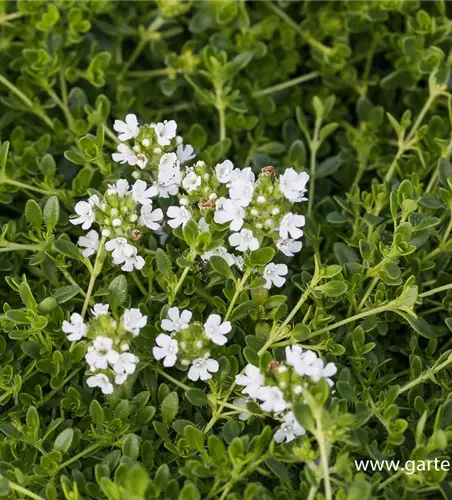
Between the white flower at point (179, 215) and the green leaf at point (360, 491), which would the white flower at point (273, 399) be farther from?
the white flower at point (179, 215)

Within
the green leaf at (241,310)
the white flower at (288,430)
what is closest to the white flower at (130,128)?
the green leaf at (241,310)

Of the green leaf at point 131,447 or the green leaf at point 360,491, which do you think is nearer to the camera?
the green leaf at point 360,491

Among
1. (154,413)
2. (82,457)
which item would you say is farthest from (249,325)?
(82,457)

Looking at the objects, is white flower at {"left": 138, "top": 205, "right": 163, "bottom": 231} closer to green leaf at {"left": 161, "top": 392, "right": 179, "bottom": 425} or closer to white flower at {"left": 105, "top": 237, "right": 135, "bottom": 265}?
white flower at {"left": 105, "top": 237, "right": 135, "bottom": 265}

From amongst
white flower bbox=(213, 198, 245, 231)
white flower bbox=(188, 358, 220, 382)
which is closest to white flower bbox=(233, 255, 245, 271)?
white flower bbox=(213, 198, 245, 231)

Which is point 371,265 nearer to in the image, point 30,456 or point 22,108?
point 30,456

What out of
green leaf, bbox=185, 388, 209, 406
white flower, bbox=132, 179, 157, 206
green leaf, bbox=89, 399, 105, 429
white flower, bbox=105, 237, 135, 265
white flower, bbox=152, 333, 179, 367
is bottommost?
green leaf, bbox=89, 399, 105, 429

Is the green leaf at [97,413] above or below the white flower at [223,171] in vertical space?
below

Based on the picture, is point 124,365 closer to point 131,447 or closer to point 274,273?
point 131,447
